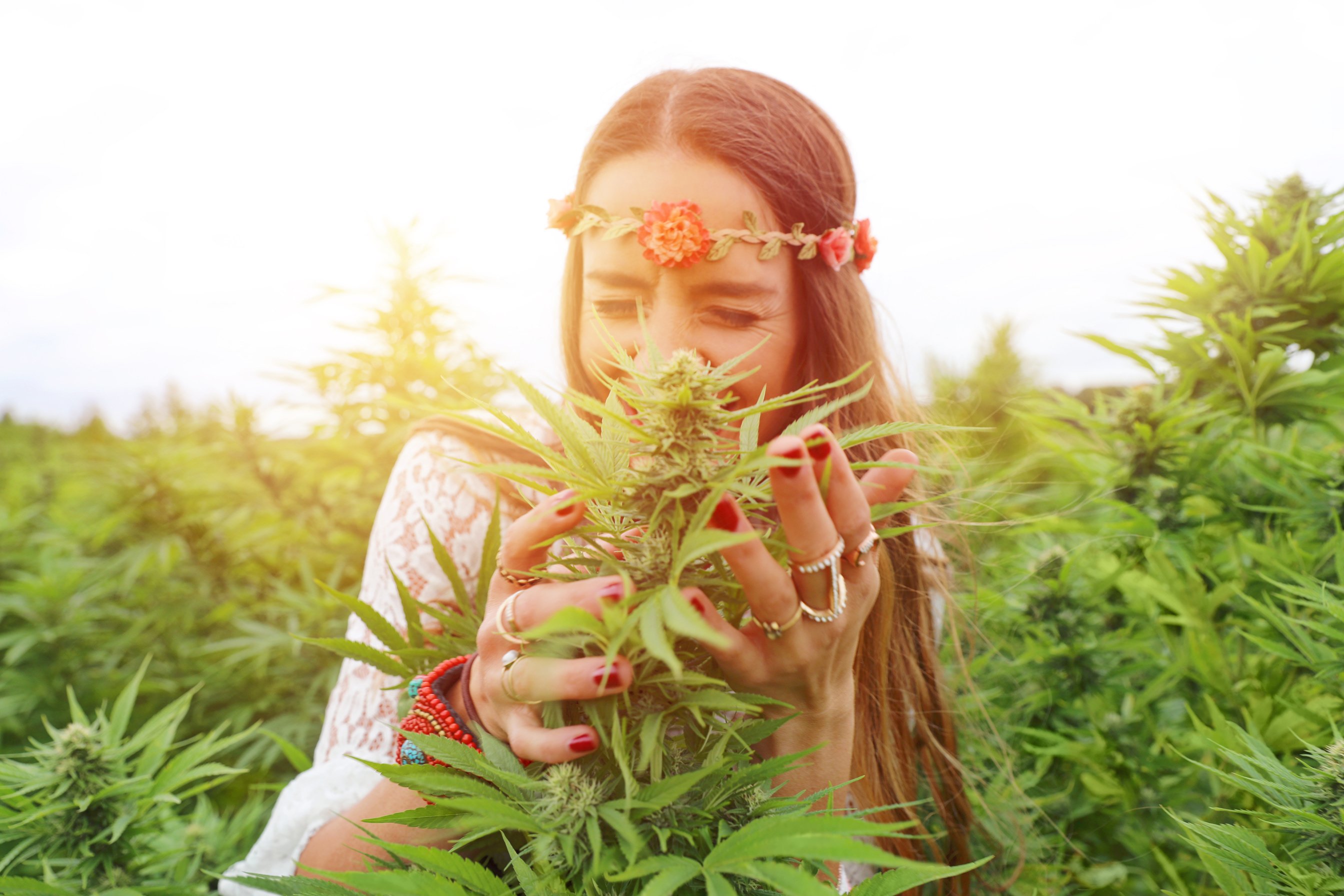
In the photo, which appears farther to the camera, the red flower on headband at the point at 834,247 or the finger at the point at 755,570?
the red flower on headband at the point at 834,247

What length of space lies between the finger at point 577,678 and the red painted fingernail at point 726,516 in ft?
0.44

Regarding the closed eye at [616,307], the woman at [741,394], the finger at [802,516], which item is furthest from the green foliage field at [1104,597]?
the closed eye at [616,307]

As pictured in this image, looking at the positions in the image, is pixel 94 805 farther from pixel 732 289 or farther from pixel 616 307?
pixel 732 289

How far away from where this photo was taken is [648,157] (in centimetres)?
150

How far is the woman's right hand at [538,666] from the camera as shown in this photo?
0.57 meters

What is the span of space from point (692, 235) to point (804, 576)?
795 millimetres

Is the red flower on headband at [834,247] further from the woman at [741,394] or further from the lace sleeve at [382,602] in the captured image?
the lace sleeve at [382,602]

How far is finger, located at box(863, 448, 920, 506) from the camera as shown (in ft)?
2.25

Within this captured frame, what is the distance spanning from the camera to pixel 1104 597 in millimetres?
1794

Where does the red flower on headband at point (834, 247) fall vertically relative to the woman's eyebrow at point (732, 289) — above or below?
above

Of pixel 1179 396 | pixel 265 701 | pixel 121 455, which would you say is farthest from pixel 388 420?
pixel 1179 396

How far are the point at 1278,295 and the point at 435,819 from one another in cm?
200

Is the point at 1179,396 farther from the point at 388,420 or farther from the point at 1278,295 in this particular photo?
the point at 388,420

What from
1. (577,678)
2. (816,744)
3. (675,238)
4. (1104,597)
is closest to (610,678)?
(577,678)
